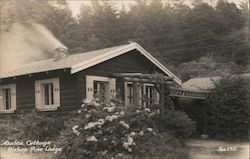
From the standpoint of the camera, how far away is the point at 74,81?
1354 cm

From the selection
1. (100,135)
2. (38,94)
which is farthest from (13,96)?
A: (100,135)

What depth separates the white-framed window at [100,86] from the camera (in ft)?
45.2

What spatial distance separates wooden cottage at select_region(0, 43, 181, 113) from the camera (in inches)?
534

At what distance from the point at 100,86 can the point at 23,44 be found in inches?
369

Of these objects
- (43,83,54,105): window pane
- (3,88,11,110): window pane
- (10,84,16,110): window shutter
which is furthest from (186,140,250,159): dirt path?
(3,88,11,110): window pane

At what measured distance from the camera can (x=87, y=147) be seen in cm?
1019

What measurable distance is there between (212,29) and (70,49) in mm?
10484

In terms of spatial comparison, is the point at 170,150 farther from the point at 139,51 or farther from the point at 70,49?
the point at 70,49

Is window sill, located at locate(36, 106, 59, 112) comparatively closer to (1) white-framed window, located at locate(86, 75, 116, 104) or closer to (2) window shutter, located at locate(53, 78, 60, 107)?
(2) window shutter, located at locate(53, 78, 60, 107)

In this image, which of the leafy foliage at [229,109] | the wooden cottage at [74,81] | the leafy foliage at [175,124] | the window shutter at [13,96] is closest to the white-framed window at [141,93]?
the wooden cottage at [74,81]

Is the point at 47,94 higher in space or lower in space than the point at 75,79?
lower

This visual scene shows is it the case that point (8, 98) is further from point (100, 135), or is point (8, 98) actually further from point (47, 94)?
point (100, 135)

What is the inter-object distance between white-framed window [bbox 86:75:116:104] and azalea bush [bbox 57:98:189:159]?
6.84ft

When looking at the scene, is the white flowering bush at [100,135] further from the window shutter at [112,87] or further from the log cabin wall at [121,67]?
the window shutter at [112,87]
